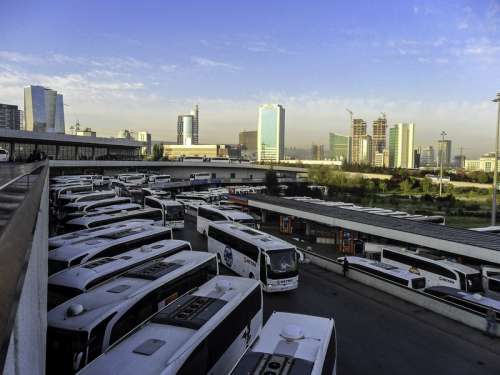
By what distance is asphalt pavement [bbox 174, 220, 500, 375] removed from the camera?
8.45 meters

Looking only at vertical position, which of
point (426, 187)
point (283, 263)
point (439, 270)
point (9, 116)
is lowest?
point (439, 270)

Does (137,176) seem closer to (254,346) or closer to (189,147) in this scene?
(254,346)

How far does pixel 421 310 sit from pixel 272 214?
21.5 meters

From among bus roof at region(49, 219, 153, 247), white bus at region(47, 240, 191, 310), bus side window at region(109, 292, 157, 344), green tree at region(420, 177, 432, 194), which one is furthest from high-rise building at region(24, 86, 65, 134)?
bus side window at region(109, 292, 157, 344)

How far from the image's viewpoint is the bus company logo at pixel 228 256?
603 inches

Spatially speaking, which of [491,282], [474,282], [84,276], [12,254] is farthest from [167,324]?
[491,282]

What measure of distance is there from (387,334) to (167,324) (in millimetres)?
6343

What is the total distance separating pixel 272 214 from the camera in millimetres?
32812

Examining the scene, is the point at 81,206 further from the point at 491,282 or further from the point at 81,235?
the point at 491,282

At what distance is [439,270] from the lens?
50.4ft

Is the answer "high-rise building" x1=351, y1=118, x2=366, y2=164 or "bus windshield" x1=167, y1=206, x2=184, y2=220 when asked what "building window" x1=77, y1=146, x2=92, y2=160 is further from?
"high-rise building" x1=351, y1=118, x2=366, y2=164

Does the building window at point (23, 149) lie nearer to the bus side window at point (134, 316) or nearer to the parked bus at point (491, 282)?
the bus side window at point (134, 316)

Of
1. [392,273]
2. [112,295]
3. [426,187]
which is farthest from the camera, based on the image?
[426,187]

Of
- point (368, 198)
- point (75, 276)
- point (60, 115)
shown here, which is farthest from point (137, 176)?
point (60, 115)
